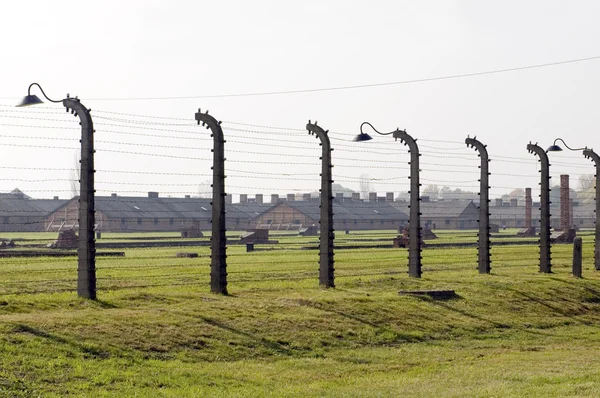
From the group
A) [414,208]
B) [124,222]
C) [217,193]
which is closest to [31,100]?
[217,193]

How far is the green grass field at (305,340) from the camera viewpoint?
1515cm

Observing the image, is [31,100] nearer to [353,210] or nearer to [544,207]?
[544,207]

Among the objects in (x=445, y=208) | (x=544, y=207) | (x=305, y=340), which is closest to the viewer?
(x=305, y=340)

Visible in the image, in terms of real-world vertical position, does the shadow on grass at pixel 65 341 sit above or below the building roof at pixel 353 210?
below

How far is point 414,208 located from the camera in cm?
2884

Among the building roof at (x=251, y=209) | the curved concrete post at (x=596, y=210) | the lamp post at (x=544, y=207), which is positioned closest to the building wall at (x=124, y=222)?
the building roof at (x=251, y=209)

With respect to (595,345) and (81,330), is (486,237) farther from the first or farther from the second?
(81,330)

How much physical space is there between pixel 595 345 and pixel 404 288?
19.6 ft

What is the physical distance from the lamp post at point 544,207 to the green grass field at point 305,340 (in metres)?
3.26

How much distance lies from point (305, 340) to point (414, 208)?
10.2 m

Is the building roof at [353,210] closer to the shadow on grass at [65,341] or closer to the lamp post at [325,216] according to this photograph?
the lamp post at [325,216]

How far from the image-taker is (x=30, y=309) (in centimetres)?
1959

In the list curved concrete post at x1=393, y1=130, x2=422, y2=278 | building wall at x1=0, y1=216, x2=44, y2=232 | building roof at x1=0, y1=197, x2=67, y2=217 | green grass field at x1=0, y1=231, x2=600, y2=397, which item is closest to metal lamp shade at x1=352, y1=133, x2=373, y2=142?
curved concrete post at x1=393, y1=130, x2=422, y2=278

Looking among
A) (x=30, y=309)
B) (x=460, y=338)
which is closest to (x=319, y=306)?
(x=460, y=338)
